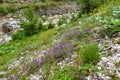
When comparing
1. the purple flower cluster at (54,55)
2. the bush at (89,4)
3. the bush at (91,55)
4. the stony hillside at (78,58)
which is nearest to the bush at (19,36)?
the stony hillside at (78,58)

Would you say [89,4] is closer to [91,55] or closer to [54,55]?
[54,55]

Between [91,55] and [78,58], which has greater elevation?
[91,55]

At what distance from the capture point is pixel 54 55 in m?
8.52

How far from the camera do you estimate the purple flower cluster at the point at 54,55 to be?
8414mm

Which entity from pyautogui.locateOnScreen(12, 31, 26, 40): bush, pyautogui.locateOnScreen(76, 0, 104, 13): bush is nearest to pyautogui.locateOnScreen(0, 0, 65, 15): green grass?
pyautogui.locateOnScreen(12, 31, 26, 40): bush

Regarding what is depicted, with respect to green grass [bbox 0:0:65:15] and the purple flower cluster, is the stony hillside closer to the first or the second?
the purple flower cluster

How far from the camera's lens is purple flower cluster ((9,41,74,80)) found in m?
8.41

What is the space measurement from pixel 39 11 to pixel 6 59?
12.9 metres

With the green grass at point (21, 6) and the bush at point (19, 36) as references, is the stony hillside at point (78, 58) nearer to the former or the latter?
the bush at point (19, 36)

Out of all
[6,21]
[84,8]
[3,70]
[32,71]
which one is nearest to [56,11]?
[6,21]

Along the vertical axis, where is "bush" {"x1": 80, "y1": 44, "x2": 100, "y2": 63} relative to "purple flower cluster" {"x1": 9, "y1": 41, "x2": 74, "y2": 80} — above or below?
above

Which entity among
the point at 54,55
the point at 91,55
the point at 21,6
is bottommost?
the point at 21,6

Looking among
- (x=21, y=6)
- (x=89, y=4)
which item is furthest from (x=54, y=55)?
(x=21, y=6)

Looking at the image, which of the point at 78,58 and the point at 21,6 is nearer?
the point at 78,58
